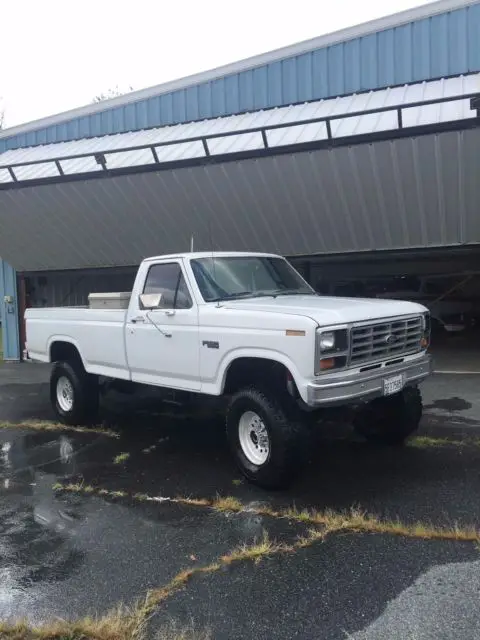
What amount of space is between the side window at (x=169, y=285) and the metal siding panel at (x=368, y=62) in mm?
7546

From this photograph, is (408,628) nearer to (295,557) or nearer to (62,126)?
(295,557)

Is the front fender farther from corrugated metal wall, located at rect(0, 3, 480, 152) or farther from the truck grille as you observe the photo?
corrugated metal wall, located at rect(0, 3, 480, 152)

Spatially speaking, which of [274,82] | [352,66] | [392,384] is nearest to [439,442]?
[392,384]

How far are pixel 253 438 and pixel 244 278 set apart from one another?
178 cm

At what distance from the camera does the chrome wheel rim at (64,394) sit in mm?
7844

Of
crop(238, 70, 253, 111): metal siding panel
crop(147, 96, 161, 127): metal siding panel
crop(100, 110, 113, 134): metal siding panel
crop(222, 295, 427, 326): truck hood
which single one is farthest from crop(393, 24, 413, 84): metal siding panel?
crop(222, 295, 427, 326): truck hood

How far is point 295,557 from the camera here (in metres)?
3.81

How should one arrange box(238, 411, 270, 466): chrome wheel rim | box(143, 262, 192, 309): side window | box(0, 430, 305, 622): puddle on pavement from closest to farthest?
1. box(0, 430, 305, 622): puddle on pavement
2. box(238, 411, 270, 466): chrome wheel rim
3. box(143, 262, 192, 309): side window

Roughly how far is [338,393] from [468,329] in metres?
13.6

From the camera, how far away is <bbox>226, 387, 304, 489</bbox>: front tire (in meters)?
4.79

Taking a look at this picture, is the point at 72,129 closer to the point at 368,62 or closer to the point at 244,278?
the point at 368,62

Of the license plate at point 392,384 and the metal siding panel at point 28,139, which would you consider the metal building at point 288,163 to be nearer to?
the metal siding panel at point 28,139

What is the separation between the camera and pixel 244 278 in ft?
20.1

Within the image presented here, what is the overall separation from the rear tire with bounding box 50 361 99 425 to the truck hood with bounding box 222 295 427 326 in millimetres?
2940
